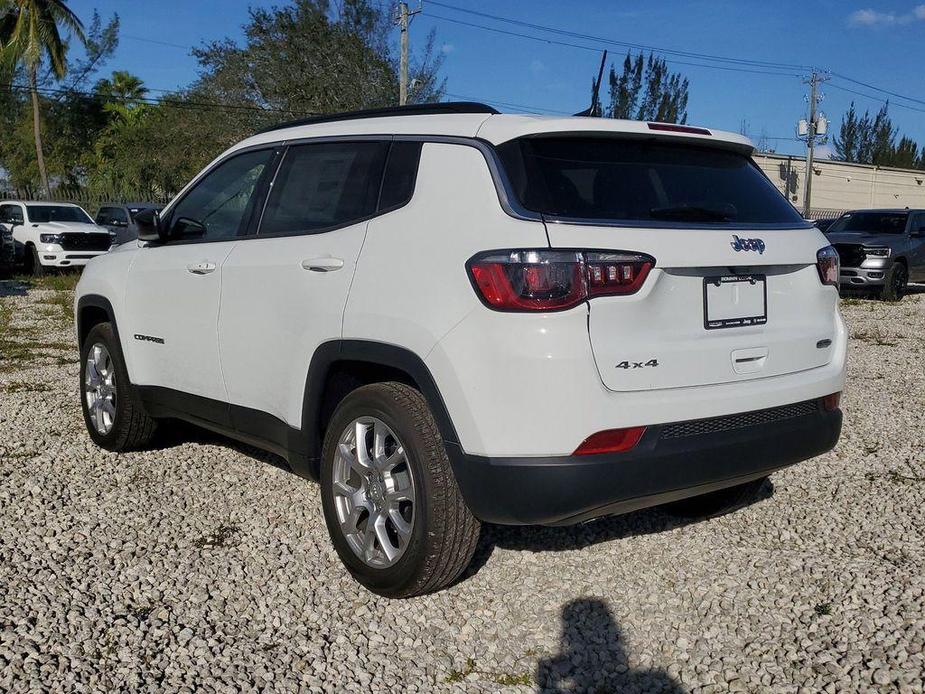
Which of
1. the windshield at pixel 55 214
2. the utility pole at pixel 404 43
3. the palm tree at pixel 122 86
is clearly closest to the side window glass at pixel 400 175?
the windshield at pixel 55 214

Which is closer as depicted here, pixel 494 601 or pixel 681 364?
pixel 681 364

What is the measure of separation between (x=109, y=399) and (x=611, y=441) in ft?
11.7

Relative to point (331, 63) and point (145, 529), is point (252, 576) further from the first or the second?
point (331, 63)

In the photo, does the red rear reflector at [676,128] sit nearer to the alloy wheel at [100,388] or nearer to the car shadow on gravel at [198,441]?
the car shadow on gravel at [198,441]

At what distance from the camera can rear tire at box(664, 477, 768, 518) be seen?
14.3 feet

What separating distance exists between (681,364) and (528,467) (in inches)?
25.4

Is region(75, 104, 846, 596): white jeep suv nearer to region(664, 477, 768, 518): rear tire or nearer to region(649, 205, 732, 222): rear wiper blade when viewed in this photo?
region(649, 205, 732, 222): rear wiper blade

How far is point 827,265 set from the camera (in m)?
3.69

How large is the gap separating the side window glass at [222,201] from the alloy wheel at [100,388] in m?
1.07

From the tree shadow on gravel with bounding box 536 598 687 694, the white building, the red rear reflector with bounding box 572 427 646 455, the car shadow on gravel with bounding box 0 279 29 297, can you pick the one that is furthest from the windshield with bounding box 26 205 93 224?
the white building

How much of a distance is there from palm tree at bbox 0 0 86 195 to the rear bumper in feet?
113

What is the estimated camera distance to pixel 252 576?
379 cm

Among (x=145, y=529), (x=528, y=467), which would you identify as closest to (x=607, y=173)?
(x=528, y=467)

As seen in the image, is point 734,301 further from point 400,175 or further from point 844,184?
point 844,184
